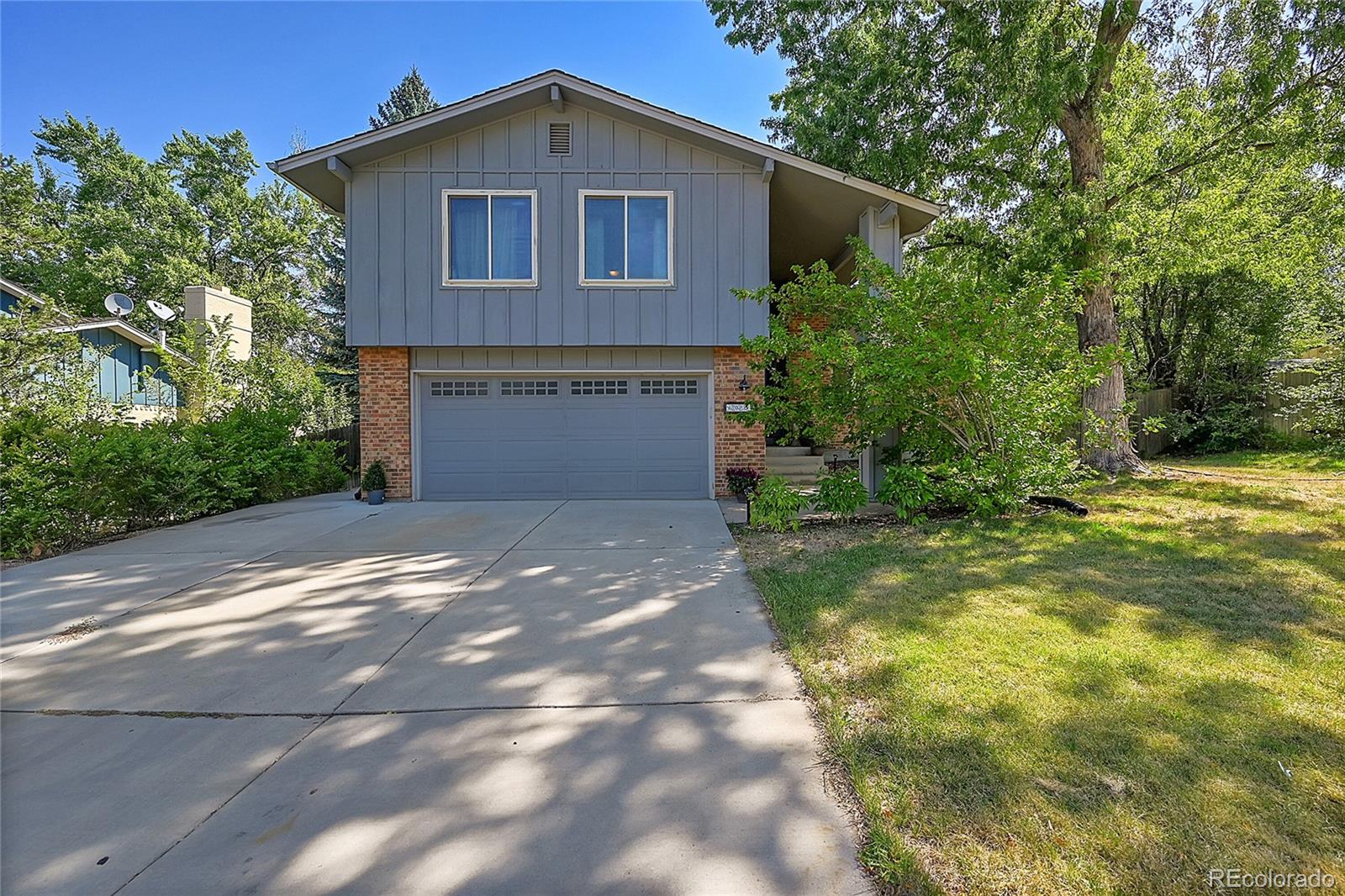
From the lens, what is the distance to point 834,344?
661 cm

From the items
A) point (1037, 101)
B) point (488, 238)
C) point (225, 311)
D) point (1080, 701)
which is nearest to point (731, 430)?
point (488, 238)

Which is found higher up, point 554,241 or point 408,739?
point 554,241

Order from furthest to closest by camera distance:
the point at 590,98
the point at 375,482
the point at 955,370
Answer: the point at 375,482 → the point at 590,98 → the point at 955,370

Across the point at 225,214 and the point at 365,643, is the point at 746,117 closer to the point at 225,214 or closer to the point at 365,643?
the point at 365,643

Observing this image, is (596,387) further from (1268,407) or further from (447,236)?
(1268,407)

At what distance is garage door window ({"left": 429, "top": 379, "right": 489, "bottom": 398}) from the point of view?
385 inches

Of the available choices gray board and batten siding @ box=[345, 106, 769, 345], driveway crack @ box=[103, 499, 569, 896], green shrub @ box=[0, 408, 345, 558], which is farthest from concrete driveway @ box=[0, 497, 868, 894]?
gray board and batten siding @ box=[345, 106, 769, 345]

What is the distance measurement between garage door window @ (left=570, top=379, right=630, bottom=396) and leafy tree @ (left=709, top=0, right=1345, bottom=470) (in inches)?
222

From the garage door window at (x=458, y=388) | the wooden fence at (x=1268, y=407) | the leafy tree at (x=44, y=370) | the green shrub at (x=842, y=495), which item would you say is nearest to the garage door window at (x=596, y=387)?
the garage door window at (x=458, y=388)

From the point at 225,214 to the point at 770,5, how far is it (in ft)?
78.6

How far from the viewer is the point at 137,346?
1677cm

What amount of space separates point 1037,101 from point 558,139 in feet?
22.6

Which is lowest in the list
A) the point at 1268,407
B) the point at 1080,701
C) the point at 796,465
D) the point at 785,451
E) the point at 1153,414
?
the point at 1080,701

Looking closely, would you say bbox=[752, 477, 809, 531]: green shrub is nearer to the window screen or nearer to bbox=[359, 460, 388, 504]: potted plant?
the window screen
